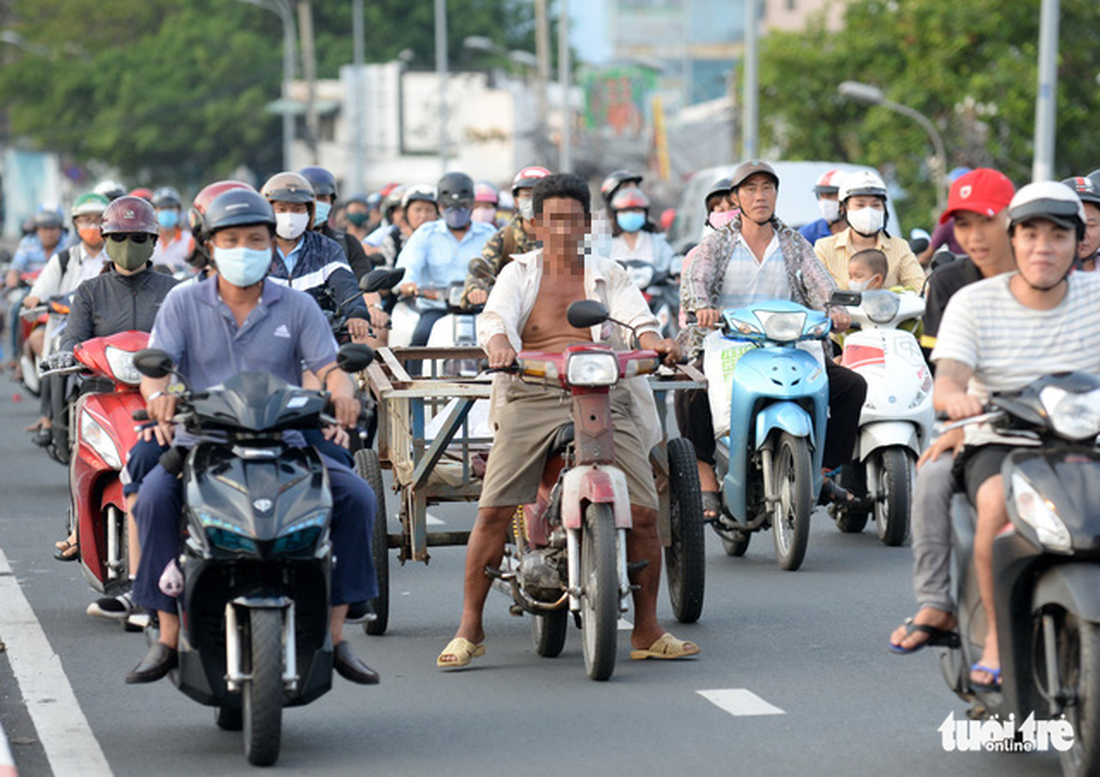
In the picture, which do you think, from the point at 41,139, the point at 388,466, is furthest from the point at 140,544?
the point at 41,139

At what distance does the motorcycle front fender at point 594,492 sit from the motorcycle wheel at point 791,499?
271 cm

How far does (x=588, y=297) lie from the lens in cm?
864

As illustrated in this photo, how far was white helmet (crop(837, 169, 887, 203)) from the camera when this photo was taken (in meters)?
12.9

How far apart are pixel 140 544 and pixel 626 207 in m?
10.1

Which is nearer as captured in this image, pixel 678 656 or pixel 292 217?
pixel 678 656

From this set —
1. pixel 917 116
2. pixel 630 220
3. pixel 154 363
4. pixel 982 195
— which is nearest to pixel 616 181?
pixel 630 220

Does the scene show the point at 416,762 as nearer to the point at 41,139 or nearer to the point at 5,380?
the point at 5,380

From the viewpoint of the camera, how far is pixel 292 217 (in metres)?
10.7

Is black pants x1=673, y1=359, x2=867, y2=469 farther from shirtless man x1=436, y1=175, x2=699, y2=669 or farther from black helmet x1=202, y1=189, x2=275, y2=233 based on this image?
black helmet x1=202, y1=189, x2=275, y2=233

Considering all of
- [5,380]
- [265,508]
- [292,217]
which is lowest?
[5,380]

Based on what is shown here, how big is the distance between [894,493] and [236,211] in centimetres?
559

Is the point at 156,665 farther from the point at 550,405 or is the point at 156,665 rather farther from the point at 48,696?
the point at 550,405

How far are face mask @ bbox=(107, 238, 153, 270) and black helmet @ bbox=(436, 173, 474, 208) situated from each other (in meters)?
5.32

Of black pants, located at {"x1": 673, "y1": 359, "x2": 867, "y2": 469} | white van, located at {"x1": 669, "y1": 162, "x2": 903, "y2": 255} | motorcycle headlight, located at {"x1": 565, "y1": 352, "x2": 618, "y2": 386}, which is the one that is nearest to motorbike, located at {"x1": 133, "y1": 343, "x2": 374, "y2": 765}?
motorcycle headlight, located at {"x1": 565, "y1": 352, "x2": 618, "y2": 386}
